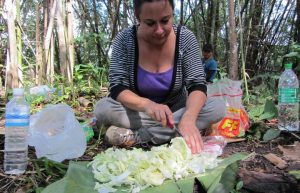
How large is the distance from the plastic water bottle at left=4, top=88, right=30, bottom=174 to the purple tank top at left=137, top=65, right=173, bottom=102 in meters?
0.80

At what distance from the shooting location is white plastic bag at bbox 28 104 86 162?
2223 mm

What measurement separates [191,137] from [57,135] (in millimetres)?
856

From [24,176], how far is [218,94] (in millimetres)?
1700

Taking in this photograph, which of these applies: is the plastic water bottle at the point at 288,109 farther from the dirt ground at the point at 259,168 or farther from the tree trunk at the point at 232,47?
the tree trunk at the point at 232,47

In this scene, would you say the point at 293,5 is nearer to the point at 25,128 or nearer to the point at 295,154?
the point at 295,154

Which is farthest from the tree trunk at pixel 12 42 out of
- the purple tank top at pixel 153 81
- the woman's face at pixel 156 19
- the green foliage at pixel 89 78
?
the woman's face at pixel 156 19

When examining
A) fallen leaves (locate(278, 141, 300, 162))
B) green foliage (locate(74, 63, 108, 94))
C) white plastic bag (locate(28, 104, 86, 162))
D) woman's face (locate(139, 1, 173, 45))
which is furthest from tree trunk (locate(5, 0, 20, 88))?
fallen leaves (locate(278, 141, 300, 162))

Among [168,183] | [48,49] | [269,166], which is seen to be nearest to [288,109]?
[269,166]

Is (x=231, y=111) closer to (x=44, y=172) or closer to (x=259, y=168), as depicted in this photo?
(x=259, y=168)

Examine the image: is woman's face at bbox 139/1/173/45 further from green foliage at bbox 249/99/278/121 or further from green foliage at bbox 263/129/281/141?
green foliage at bbox 249/99/278/121

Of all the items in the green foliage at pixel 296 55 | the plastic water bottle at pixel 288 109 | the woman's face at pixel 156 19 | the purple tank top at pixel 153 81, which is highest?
the woman's face at pixel 156 19

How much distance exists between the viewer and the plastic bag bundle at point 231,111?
2.89 metres

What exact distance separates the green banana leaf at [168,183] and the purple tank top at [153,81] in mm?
873

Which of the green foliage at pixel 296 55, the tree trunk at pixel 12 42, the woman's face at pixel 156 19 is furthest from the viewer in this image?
the tree trunk at pixel 12 42
